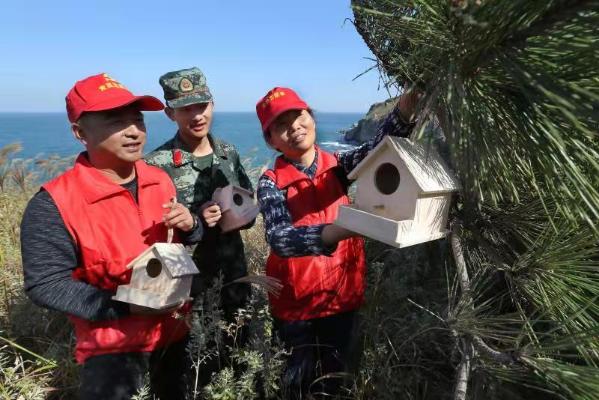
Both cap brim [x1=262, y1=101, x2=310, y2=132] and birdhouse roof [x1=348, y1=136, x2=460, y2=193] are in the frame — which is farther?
cap brim [x1=262, y1=101, x2=310, y2=132]

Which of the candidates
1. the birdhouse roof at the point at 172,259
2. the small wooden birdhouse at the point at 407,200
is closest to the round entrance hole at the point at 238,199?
the birdhouse roof at the point at 172,259

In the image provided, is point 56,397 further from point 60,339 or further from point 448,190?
point 448,190

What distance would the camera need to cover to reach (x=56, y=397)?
9.16ft

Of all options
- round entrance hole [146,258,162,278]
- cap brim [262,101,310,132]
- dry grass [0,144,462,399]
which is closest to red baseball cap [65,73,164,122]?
cap brim [262,101,310,132]

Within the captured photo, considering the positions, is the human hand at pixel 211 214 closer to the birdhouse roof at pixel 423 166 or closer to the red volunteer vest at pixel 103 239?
the red volunteer vest at pixel 103 239

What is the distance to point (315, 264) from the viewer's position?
7.06 ft

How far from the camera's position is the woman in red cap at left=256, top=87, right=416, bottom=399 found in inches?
80.6

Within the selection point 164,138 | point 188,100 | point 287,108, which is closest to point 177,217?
point 287,108

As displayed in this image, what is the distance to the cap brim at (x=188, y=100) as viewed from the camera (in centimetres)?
256

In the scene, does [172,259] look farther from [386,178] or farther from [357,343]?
[357,343]

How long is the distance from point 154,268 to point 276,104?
3.36ft

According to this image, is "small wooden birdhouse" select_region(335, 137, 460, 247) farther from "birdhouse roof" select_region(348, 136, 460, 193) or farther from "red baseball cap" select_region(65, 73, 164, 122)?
"red baseball cap" select_region(65, 73, 164, 122)

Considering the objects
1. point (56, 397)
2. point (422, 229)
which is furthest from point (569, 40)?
point (56, 397)

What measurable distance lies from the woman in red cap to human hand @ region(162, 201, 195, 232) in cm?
41
